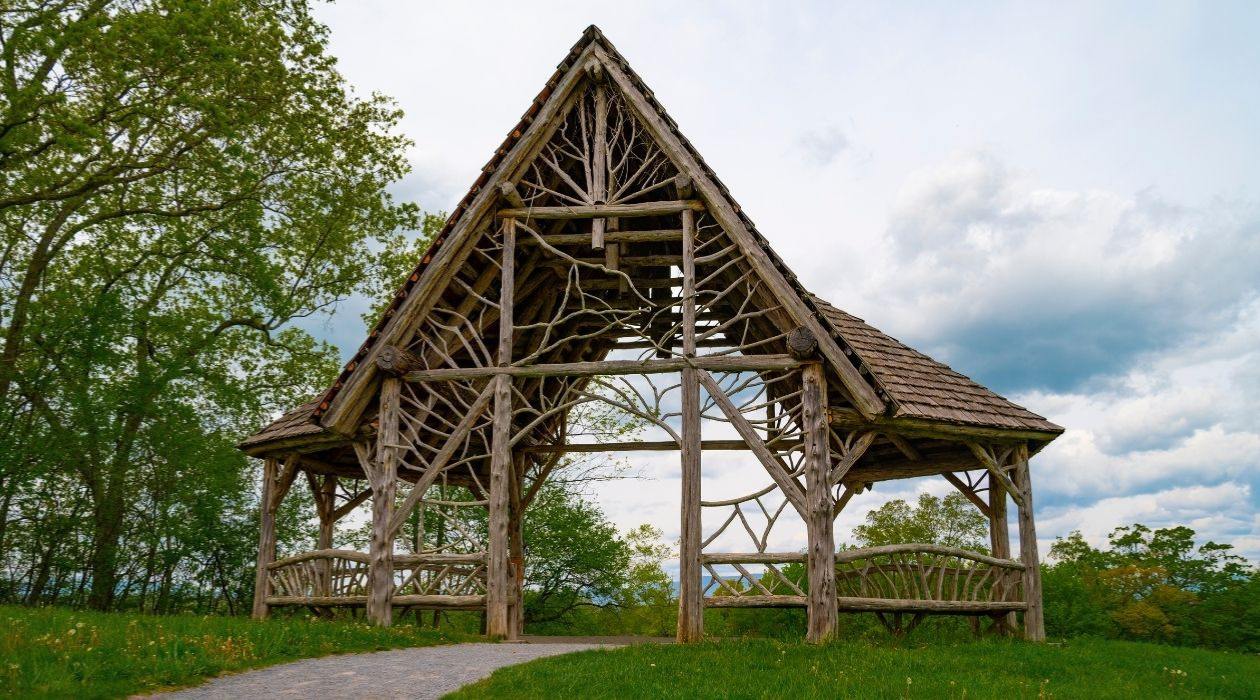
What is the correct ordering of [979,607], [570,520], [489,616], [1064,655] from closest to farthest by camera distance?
[1064,655], [489,616], [979,607], [570,520]

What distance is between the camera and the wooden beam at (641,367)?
13.4 m

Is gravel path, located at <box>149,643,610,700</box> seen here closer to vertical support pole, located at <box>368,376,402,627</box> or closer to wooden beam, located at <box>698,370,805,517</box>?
vertical support pole, located at <box>368,376,402,627</box>

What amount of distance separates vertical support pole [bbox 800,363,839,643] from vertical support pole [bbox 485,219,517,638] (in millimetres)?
4282

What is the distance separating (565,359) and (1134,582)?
13.0 metres

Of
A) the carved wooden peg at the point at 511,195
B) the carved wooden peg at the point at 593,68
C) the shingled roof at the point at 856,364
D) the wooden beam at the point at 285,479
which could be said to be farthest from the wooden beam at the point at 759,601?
the carved wooden peg at the point at 593,68

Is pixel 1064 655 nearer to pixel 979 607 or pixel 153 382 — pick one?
pixel 979 607

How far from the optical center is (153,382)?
20.1 m

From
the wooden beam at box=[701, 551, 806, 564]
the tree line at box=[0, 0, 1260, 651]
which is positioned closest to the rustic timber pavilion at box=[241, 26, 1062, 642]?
the wooden beam at box=[701, 551, 806, 564]

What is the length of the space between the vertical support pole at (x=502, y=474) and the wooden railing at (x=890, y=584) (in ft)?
9.59

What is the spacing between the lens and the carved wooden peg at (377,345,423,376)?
1395 cm

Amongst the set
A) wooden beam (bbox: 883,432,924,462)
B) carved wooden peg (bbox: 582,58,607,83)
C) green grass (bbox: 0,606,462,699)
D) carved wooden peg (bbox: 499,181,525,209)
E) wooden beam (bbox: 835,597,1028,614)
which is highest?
carved wooden peg (bbox: 582,58,607,83)

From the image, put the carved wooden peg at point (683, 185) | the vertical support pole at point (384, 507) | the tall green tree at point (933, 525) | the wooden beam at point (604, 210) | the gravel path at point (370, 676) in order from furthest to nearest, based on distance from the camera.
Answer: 1. the tall green tree at point (933, 525)
2. the wooden beam at point (604, 210)
3. the carved wooden peg at point (683, 185)
4. the vertical support pole at point (384, 507)
5. the gravel path at point (370, 676)

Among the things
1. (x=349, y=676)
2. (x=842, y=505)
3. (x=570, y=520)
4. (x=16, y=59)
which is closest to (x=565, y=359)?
(x=842, y=505)

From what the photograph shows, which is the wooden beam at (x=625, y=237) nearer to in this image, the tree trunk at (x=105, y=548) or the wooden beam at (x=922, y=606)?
the wooden beam at (x=922, y=606)
